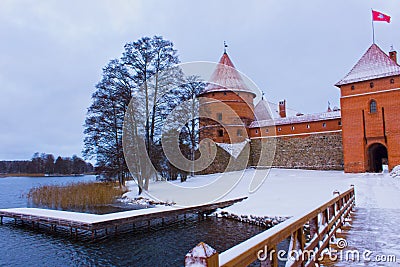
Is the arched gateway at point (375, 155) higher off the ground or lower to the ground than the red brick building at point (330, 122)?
lower

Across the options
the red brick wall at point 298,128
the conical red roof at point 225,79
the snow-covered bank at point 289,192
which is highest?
the conical red roof at point 225,79

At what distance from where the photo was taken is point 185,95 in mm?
18438

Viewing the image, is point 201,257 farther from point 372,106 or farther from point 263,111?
point 263,111

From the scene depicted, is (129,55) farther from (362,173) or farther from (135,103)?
(362,173)

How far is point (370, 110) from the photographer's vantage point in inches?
706

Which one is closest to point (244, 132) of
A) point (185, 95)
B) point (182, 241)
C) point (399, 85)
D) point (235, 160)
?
point (235, 160)

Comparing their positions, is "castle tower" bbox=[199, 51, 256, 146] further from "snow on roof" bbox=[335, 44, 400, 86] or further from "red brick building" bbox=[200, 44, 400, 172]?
"snow on roof" bbox=[335, 44, 400, 86]

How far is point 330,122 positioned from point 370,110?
3288 mm

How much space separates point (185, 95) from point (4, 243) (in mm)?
11889

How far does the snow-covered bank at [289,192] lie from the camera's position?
10359mm

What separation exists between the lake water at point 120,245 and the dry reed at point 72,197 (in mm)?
3208

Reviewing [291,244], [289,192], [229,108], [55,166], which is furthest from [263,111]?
[55,166]

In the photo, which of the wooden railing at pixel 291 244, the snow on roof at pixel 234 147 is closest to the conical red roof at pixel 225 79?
the snow on roof at pixel 234 147

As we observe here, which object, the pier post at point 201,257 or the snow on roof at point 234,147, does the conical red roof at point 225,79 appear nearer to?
the snow on roof at point 234,147
